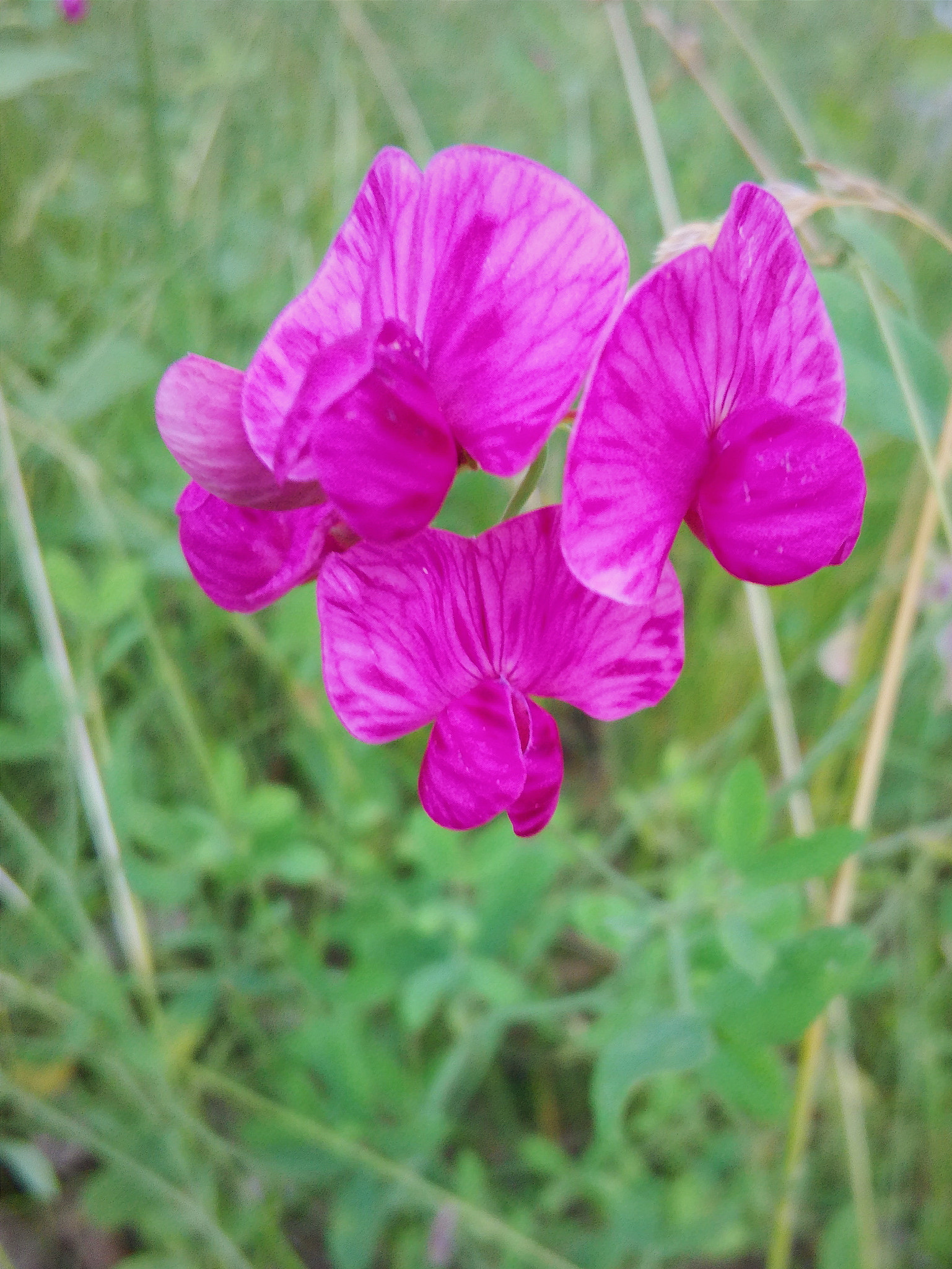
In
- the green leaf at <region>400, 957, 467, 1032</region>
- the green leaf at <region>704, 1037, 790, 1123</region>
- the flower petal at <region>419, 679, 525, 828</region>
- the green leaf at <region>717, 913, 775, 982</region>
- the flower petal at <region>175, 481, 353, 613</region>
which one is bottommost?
the green leaf at <region>704, 1037, 790, 1123</region>

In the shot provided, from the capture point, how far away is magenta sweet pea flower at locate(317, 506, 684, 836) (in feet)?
1.17

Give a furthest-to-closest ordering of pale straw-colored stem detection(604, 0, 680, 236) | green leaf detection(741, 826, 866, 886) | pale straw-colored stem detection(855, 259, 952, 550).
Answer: pale straw-colored stem detection(604, 0, 680, 236) → green leaf detection(741, 826, 866, 886) → pale straw-colored stem detection(855, 259, 952, 550)

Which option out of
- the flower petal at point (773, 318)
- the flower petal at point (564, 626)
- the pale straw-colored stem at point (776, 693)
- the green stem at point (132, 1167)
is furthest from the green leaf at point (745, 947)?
the green stem at point (132, 1167)

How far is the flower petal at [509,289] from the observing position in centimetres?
33

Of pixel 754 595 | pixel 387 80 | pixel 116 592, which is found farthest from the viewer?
pixel 387 80

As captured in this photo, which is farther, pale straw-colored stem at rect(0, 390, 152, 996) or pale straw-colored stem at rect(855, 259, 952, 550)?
pale straw-colored stem at rect(0, 390, 152, 996)

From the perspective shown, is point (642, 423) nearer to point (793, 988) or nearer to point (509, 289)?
point (509, 289)

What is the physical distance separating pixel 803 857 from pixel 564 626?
11.8 inches

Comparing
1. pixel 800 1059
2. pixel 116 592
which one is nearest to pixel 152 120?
pixel 116 592

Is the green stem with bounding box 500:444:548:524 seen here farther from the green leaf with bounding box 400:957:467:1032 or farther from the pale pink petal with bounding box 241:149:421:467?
the green leaf with bounding box 400:957:467:1032

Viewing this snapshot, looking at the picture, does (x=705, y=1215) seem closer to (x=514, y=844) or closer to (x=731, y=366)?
(x=514, y=844)

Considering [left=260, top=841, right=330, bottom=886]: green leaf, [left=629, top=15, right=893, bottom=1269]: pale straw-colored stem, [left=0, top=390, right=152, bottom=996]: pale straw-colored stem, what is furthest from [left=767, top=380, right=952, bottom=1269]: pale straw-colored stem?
[left=0, top=390, right=152, bottom=996]: pale straw-colored stem

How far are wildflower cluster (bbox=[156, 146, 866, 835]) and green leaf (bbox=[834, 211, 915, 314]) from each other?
0.15 meters

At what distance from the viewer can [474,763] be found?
0.35 m
